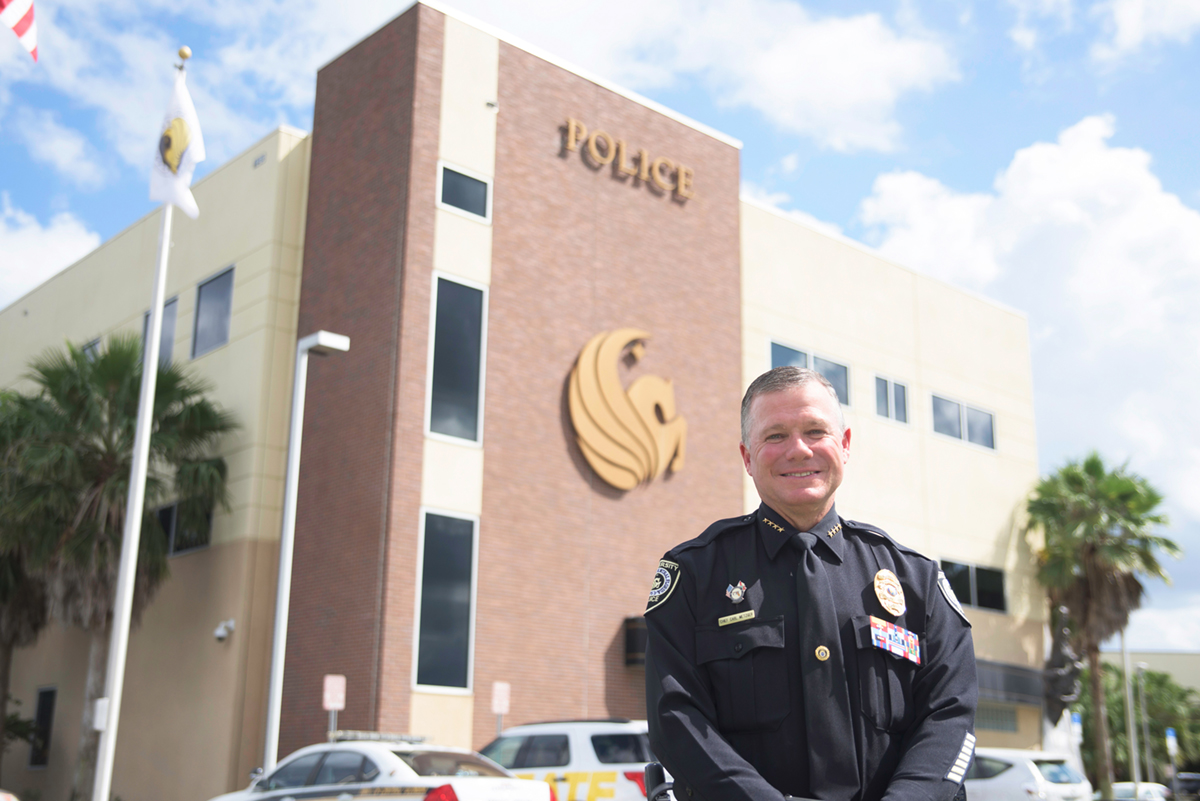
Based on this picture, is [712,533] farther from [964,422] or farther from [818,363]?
[964,422]

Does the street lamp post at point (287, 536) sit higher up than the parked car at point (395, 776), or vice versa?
the street lamp post at point (287, 536)

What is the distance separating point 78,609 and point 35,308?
47.5 feet

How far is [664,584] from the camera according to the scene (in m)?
3.33

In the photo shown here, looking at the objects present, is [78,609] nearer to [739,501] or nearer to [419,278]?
[419,278]

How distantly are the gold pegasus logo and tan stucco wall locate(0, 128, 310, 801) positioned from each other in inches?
192

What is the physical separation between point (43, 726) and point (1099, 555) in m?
25.9

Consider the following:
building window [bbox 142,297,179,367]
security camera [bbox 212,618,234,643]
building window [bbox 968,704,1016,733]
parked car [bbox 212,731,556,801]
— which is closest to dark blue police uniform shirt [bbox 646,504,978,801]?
parked car [bbox 212,731,556,801]

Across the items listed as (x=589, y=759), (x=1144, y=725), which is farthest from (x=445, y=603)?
(x=1144, y=725)

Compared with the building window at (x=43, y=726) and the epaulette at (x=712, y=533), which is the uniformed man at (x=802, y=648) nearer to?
the epaulette at (x=712, y=533)

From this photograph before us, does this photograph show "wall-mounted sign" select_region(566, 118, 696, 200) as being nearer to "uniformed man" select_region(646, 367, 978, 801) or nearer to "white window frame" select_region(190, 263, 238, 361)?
"white window frame" select_region(190, 263, 238, 361)

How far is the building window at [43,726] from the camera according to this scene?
26.6m

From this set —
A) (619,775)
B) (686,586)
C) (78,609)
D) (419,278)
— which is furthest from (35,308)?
(686,586)

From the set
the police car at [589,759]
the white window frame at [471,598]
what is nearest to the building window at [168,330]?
the white window frame at [471,598]

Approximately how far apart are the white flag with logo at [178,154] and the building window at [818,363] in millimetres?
13276
